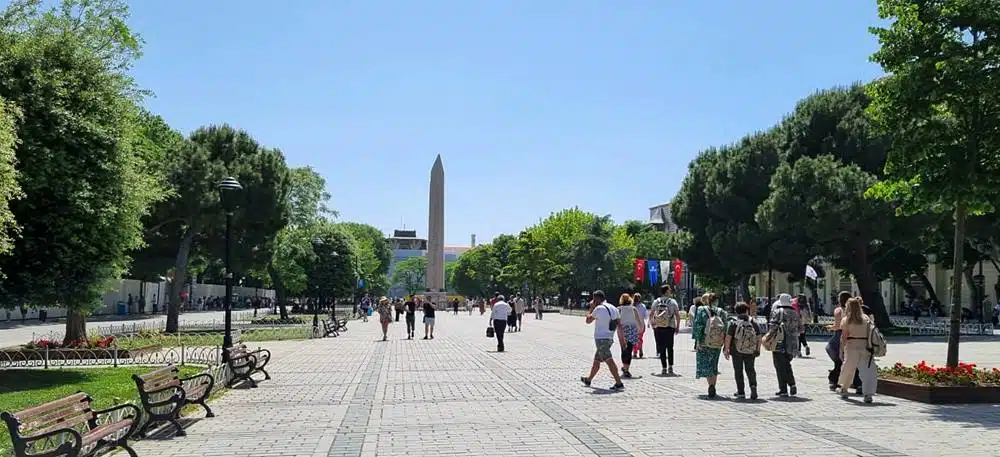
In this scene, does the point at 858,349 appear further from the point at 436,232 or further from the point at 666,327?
the point at 436,232

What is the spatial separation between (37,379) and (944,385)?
15.6 meters

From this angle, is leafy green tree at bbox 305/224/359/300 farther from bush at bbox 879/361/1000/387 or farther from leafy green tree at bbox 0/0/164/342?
bush at bbox 879/361/1000/387

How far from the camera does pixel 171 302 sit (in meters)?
34.6

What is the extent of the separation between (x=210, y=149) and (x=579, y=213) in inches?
2156

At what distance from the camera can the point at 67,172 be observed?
15.4m

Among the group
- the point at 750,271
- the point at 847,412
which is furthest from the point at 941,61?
the point at 750,271

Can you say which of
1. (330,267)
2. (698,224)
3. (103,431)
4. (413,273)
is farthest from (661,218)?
(103,431)

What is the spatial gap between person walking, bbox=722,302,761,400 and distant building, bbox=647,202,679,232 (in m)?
111

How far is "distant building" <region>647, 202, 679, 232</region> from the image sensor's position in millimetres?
128375

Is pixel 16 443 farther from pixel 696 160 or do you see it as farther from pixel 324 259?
pixel 324 259

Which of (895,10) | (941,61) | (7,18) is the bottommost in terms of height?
(941,61)

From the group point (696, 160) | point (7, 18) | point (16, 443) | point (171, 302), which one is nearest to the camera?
point (16, 443)

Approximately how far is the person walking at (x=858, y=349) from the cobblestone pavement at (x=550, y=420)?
1.14 ft

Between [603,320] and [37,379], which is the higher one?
[603,320]
